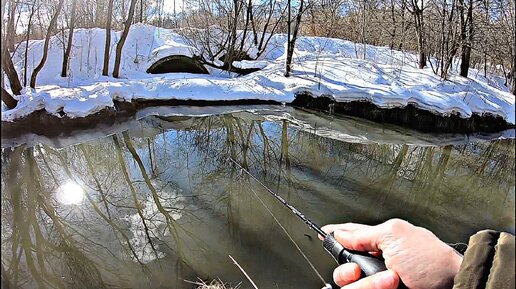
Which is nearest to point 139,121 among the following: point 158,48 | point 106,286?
point 158,48

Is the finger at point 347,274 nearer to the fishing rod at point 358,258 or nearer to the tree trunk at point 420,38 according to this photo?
the fishing rod at point 358,258

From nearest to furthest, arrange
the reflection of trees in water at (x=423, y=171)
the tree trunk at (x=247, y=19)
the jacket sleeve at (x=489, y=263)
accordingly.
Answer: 1. the jacket sleeve at (x=489, y=263)
2. the reflection of trees in water at (x=423, y=171)
3. the tree trunk at (x=247, y=19)

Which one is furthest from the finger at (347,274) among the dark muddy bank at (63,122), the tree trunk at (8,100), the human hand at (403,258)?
the tree trunk at (8,100)

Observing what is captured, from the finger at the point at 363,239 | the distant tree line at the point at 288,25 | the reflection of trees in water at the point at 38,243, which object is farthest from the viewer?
the distant tree line at the point at 288,25

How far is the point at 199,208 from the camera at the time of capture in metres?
3.61

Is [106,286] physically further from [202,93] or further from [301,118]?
[202,93]

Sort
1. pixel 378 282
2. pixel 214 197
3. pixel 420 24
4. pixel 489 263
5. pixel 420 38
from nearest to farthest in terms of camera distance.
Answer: pixel 489 263 < pixel 378 282 < pixel 214 197 < pixel 420 24 < pixel 420 38

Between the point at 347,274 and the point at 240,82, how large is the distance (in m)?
7.77

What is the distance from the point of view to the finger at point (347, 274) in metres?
0.86

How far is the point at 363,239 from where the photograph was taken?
0.91 meters

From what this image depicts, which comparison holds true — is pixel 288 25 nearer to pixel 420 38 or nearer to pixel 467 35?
pixel 420 38

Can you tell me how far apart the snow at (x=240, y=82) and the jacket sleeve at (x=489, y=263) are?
584 cm

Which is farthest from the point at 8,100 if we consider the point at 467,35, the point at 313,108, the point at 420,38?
the point at 420,38

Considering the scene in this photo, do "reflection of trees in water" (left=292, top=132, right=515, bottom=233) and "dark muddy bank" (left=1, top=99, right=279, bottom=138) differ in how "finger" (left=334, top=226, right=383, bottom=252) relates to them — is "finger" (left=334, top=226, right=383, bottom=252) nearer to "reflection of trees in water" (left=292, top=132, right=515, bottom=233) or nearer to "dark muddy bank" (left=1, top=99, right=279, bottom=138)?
"reflection of trees in water" (left=292, top=132, right=515, bottom=233)
